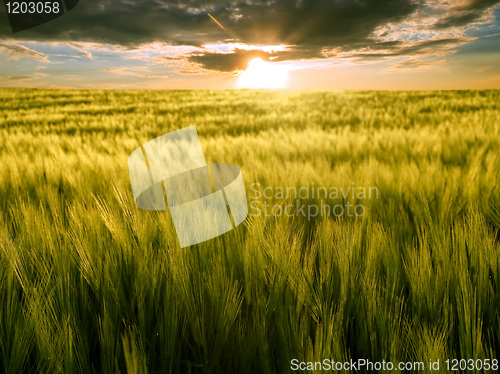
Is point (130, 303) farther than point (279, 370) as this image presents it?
Yes

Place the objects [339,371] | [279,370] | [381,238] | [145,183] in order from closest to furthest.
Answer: [339,371]
[279,370]
[381,238]
[145,183]

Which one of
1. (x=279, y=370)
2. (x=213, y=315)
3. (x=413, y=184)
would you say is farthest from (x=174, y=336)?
(x=413, y=184)

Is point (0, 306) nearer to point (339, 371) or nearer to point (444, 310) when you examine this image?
point (339, 371)

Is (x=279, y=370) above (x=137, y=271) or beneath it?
beneath

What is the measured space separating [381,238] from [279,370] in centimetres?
49

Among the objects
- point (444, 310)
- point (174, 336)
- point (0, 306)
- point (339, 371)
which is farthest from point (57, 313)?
point (444, 310)

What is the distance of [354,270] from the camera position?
0.81 meters

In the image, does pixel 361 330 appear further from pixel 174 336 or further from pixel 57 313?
pixel 57 313

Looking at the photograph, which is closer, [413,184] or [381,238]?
[381,238]

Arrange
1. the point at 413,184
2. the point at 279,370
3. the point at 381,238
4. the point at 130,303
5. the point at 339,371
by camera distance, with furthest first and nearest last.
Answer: the point at 413,184 → the point at 381,238 → the point at 130,303 → the point at 279,370 → the point at 339,371

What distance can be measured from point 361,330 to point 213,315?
328 millimetres

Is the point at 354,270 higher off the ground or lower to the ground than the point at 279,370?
higher

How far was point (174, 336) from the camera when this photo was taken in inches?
26.1

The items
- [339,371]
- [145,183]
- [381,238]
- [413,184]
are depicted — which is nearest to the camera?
[339,371]
